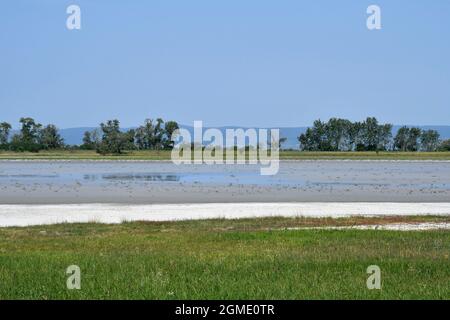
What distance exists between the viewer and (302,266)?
554 inches

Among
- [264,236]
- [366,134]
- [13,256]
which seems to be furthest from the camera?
[366,134]

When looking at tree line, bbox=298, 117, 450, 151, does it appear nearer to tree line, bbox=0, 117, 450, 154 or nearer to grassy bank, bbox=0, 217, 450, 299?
tree line, bbox=0, 117, 450, 154

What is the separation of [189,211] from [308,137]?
15446 centimetres

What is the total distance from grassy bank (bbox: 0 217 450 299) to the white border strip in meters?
3.97

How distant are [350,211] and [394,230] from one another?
808 cm

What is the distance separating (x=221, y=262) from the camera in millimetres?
14594

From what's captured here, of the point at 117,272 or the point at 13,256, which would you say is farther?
the point at 13,256

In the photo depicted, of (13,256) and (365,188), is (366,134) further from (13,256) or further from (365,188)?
(13,256)

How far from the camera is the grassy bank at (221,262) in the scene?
38.5 ft

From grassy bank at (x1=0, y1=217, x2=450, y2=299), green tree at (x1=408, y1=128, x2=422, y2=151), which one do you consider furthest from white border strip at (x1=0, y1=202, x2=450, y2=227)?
green tree at (x1=408, y1=128, x2=422, y2=151)

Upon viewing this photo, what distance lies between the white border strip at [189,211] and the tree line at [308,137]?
13235 centimetres

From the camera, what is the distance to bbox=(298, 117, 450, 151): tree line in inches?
7180

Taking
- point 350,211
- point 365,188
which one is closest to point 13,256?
point 350,211
